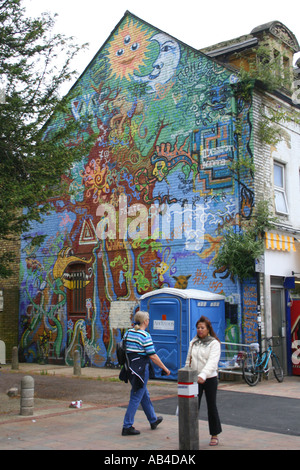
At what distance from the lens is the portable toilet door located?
13.8 m

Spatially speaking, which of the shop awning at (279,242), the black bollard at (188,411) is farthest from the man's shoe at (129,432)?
the shop awning at (279,242)

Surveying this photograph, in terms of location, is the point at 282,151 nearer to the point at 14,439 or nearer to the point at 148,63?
the point at 148,63

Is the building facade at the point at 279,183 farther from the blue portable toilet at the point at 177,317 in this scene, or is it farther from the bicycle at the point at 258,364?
the blue portable toilet at the point at 177,317

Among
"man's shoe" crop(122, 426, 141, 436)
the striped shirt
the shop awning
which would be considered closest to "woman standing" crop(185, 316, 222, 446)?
the striped shirt

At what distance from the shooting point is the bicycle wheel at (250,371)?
522 inches

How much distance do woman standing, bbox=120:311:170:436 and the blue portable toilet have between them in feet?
18.3

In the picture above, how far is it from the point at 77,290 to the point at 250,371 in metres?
7.32

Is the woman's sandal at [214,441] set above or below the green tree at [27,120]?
below

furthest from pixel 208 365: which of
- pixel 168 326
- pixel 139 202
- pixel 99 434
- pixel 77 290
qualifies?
pixel 77 290

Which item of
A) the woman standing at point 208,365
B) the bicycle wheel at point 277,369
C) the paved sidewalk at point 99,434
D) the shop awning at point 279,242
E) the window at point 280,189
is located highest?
the window at point 280,189

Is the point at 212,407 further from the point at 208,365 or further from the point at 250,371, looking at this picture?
the point at 250,371

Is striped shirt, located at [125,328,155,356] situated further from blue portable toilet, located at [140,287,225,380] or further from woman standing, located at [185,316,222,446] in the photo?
blue portable toilet, located at [140,287,225,380]

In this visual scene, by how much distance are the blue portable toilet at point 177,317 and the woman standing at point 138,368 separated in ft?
18.3

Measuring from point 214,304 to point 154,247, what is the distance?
310 cm
